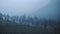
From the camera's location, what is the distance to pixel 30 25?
3.64 feet

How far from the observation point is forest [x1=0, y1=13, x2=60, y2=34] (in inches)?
43.6

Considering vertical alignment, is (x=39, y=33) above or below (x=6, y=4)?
below

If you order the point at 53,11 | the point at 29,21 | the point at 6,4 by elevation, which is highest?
the point at 6,4

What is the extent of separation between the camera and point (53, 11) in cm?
112

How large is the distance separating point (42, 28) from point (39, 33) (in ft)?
0.25

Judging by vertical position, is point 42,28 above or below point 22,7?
below

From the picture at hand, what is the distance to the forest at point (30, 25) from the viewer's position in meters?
1.11

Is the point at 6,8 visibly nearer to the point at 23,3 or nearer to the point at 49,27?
the point at 23,3

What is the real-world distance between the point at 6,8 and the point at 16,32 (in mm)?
Result: 349

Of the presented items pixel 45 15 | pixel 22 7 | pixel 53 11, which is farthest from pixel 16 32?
pixel 53 11

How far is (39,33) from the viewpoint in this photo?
43.5 inches

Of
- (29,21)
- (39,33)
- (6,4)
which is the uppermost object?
(6,4)

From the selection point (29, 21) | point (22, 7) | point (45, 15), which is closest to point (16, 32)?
point (29, 21)

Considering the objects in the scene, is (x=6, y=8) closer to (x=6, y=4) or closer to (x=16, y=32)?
(x=6, y=4)
